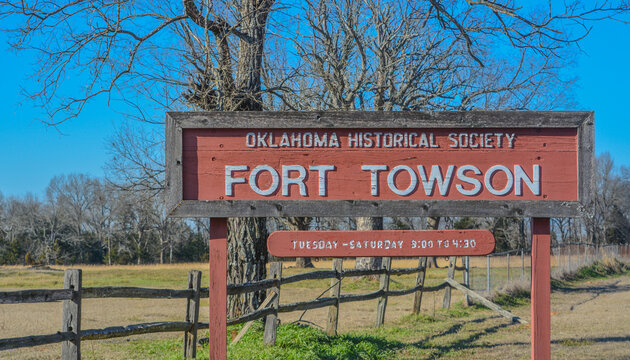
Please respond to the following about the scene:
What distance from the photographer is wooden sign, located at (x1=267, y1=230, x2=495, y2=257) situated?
5066 millimetres

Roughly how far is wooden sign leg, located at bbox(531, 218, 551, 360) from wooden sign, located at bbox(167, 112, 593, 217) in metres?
0.30

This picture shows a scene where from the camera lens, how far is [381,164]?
5.20 m

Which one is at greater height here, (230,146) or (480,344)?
(230,146)

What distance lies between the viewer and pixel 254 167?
5.22 meters

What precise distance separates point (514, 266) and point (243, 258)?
62.5ft

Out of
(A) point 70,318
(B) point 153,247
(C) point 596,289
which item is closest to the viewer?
(A) point 70,318

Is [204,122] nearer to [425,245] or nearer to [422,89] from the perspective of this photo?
[425,245]

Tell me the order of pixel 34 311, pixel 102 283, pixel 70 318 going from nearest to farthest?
1. pixel 70 318
2. pixel 34 311
3. pixel 102 283

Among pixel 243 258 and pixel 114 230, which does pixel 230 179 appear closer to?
pixel 243 258

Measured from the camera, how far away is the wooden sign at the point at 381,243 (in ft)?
16.6

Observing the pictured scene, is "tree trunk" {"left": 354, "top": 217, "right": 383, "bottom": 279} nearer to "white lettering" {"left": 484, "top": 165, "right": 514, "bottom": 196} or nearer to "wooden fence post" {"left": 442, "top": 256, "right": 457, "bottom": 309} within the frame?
"wooden fence post" {"left": 442, "top": 256, "right": 457, "bottom": 309}

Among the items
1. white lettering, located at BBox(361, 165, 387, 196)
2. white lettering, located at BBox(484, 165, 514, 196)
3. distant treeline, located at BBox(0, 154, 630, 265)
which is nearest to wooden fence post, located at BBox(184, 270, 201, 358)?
white lettering, located at BBox(361, 165, 387, 196)

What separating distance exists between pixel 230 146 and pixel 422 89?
12.0 m

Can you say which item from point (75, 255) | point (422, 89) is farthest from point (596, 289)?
point (75, 255)
